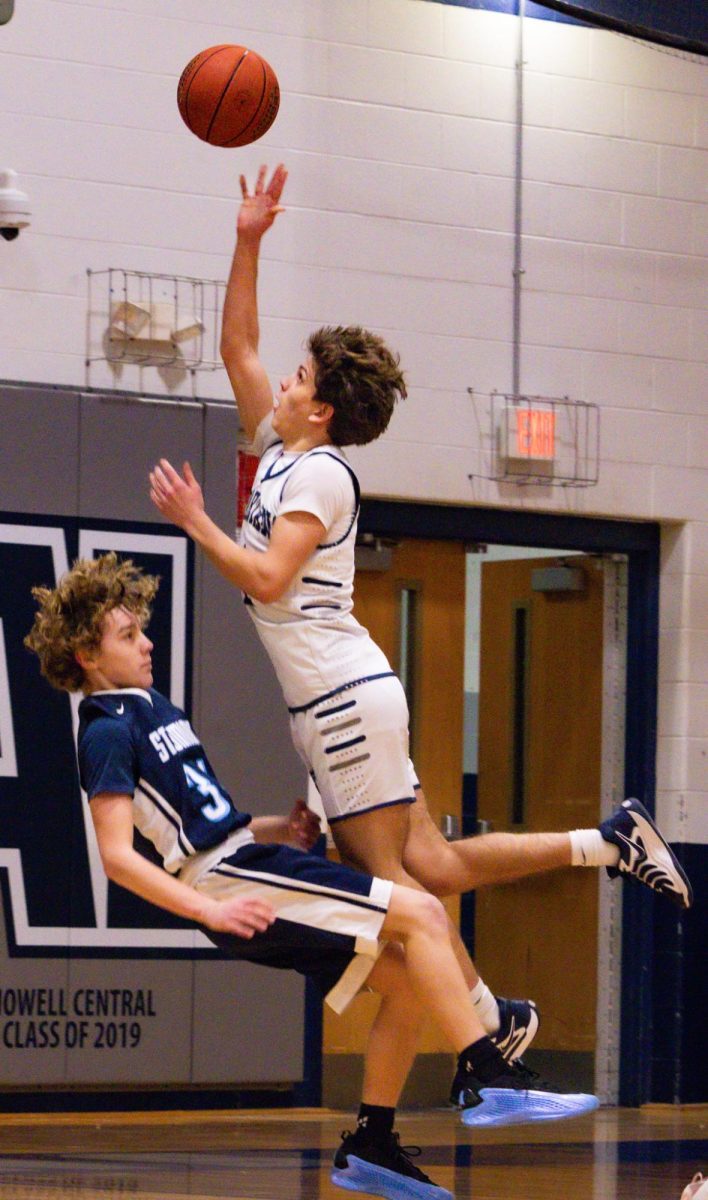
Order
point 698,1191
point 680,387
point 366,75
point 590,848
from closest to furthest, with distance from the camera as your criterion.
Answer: point 698,1191
point 590,848
point 366,75
point 680,387

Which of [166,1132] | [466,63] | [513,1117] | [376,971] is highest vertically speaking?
[466,63]

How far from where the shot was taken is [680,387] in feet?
27.9

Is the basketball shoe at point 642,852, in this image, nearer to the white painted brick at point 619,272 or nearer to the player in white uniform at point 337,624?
the player in white uniform at point 337,624

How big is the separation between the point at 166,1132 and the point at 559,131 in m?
4.47

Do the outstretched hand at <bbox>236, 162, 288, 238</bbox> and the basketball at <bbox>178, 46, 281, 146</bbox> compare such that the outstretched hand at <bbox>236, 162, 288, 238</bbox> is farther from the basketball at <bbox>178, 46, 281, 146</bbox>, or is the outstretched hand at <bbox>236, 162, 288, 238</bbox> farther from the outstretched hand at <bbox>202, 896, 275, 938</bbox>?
the outstretched hand at <bbox>202, 896, 275, 938</bbox>

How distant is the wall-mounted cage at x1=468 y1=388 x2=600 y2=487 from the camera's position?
26.5ft

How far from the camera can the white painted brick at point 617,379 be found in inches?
327

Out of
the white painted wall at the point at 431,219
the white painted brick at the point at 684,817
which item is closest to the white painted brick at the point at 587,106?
the white painted wall at the point at 431,219

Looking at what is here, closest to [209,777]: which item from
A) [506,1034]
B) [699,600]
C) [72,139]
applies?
[506,1034]

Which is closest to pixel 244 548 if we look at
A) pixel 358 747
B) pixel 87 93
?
pixel 358 747

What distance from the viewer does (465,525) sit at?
8.18 m

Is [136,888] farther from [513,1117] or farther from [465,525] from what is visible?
[465,525]

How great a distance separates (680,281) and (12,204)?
10.1 feet

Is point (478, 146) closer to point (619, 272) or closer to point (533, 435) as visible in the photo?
point (619, 272)
